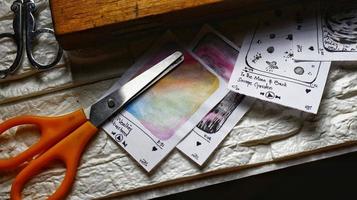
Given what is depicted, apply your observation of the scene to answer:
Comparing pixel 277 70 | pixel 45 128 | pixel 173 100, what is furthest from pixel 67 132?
pixel 277 70

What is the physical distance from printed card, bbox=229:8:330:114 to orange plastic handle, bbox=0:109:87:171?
0.20 meters

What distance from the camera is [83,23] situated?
24.7 inches

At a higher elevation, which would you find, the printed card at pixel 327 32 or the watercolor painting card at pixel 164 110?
the printed card at pixel 327 32

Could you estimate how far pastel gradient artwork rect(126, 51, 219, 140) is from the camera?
0.63m

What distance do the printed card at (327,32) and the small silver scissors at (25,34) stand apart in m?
0.32

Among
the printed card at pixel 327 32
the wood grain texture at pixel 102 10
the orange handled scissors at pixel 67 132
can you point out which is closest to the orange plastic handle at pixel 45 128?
the orange handled scissors at pixel 67 132

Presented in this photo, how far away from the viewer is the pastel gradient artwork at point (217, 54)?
65cm

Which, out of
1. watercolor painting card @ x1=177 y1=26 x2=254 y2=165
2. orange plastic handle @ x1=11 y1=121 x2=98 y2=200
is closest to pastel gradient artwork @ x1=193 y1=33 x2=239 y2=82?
watercolor painting card @ x1=177 y1=26 x2=254 y2=165

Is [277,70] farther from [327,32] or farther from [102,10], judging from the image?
[102,10]

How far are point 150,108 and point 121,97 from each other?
0.04 m

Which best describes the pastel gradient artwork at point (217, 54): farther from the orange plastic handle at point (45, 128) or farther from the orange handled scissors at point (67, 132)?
the orange plastic handle at point (45, 128)

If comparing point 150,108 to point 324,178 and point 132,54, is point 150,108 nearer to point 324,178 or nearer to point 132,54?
point 132,54

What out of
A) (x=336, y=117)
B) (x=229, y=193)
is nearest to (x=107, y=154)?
(x=229, y=193)

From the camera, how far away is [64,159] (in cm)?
61
